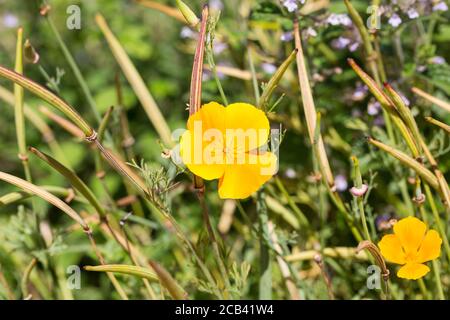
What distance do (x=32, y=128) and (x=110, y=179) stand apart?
1.04ft

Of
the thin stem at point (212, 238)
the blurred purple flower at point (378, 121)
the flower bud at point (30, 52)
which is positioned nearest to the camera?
the thin stem at point (212, 238)

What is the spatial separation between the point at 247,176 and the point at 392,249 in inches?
9.9

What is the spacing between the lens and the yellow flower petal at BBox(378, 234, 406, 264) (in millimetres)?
976

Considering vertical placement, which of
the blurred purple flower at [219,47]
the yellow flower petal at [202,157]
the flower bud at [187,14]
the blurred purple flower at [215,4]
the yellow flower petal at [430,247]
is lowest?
the yellow flower petal at [430,247]

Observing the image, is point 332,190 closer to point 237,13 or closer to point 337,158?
point 337,158

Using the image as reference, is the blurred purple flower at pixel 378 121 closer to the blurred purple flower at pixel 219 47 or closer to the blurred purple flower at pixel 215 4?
the blurred purple flower at pixel 219 47

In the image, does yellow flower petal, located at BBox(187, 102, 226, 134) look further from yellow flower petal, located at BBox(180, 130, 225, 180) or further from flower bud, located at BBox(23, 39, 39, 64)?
flower bud, located at BBox(23, 39, 39, 64)

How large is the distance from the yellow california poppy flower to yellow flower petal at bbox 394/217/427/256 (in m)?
0.22

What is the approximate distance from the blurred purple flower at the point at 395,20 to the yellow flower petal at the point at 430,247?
408 mm

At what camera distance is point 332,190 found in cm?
111

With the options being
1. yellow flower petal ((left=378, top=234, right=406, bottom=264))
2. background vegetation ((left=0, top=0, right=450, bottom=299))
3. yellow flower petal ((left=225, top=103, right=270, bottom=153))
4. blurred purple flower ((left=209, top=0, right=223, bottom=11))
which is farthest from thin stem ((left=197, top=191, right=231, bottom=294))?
blurred purple flower ((left=209, top=0, right=223, bottom=11))

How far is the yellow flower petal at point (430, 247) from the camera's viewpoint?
0.96m
